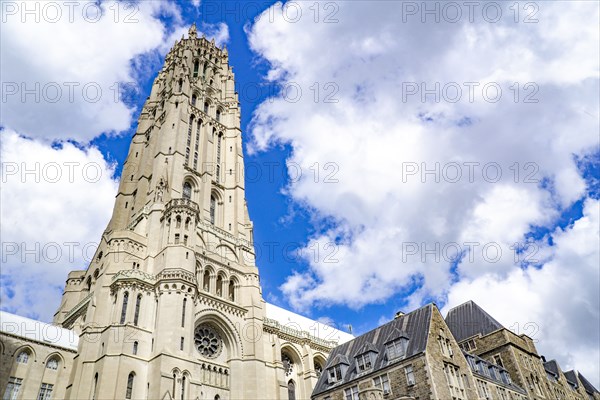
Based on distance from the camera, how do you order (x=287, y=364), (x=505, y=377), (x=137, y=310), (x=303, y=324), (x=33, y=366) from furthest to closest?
(x=303, y=324)
(x=287, y=364)
(x=505, y=377)
(x=137, y=310)
(x=33, y=366)

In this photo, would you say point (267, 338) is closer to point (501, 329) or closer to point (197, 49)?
point (501, 329)

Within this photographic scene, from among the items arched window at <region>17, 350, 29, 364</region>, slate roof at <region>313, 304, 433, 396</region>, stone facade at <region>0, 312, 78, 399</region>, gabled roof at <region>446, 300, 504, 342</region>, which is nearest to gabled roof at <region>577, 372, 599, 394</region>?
gabled roof at <region>446, 300, 504, 342</region>

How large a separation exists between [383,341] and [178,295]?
20955 millimetres

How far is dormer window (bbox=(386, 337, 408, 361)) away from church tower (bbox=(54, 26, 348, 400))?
1502 cm

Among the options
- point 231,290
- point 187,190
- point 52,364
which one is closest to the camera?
point 52,364

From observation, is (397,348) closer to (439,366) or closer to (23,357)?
(439,366)

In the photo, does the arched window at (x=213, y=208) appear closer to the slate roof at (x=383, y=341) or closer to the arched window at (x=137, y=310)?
the arched window at (x=137, y=310)

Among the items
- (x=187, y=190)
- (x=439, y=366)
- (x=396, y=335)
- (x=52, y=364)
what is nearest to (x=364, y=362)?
(x=396, y=335)

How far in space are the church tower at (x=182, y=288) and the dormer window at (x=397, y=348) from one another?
1502 cm

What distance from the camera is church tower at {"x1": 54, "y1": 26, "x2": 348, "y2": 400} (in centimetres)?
4247

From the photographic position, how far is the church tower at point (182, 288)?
42469 mm

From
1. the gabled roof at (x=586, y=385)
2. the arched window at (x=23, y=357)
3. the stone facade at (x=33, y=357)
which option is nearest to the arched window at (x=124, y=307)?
the stone facade at (x=33, y=357)

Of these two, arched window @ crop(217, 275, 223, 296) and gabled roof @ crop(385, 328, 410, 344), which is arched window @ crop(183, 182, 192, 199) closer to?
arched window @ crop(217, 275, 223, 296)

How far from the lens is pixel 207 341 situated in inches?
1967
